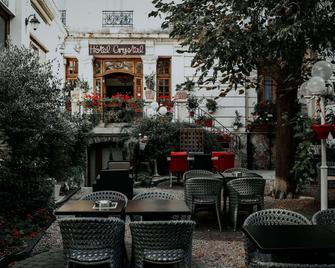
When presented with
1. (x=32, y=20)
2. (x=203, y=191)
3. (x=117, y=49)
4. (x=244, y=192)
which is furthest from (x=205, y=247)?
(x=117, y=49)

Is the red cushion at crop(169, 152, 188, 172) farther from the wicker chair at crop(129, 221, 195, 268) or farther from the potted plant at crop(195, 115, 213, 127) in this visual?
the wicker chair at crop(129, 221, 195, 268)

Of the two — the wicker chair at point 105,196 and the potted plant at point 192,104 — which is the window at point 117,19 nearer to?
the potted plant at point 192,104

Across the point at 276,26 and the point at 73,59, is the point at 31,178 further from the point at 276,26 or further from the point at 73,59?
the point at 73,59

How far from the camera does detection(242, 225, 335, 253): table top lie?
12.2 ft

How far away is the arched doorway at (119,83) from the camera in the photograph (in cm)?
2208

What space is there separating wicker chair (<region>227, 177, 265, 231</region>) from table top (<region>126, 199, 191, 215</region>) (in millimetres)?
2190

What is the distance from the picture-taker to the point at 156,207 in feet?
18.8

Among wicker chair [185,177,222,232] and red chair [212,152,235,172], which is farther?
red chair [212,152,235,172]

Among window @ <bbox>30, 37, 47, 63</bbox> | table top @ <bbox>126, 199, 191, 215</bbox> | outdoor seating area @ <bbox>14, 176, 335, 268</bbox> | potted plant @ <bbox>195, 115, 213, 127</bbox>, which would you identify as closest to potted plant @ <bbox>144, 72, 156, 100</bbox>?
potted plant @ <bbox>195, 115, 213, 127</bbox>

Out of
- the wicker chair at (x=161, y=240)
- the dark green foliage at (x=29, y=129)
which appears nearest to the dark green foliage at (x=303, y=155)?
the dark green foliage at (x=29, y=129)

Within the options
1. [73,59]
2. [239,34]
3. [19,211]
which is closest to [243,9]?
[239,34]

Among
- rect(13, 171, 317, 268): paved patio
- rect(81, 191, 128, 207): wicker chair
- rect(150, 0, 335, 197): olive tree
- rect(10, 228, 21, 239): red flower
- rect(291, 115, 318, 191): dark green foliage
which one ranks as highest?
rect(150, 0, 335, 197): olive tree

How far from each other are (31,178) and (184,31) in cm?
468

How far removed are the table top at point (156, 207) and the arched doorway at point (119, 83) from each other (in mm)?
15894
